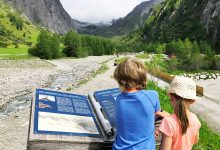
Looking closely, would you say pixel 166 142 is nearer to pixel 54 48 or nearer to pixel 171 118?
pixel 171 118

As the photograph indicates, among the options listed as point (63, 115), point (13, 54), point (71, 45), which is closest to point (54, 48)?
point (13, 54)

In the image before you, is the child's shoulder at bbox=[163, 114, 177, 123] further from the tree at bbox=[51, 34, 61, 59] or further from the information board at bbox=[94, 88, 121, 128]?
the tree at bbox=[51, 34, 61, 59]

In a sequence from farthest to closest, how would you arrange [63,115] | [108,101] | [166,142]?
[108,101] < [63,115] < [166,142]

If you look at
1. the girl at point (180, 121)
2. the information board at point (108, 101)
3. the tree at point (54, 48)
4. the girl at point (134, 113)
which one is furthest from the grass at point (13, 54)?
the girl at point (180, 121)

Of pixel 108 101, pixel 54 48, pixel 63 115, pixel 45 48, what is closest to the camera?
pixel 63 115

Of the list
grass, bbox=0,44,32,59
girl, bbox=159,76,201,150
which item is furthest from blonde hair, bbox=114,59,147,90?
grass, bbox=0,44,32,59

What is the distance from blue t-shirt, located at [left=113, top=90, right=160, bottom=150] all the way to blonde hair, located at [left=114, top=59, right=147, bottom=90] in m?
0.15

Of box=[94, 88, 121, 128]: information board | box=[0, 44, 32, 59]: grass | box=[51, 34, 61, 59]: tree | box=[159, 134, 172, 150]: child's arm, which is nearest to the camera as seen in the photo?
box=[159, 134, 172, 150]: child's arm

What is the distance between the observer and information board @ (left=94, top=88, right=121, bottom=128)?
288 inches

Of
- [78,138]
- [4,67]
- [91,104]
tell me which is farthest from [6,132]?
[4,67]

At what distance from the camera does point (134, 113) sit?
6.14m

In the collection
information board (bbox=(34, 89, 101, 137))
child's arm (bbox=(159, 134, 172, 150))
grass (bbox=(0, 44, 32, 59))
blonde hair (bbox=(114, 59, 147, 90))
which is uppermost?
blonde hair (bbox=(114, 59, 147, 90))

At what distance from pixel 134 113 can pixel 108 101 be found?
1.90m

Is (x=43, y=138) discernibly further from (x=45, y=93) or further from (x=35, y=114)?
(x=45, y=93)
